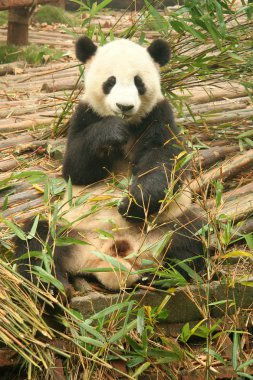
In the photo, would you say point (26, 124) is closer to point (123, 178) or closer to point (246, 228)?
point (123, 178)

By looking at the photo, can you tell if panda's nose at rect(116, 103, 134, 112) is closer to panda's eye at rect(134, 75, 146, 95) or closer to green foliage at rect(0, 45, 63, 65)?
panda's eye at rect(134, 75, 146, 95)

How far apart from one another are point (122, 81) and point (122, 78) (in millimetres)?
22

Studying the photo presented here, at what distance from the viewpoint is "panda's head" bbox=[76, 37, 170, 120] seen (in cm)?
425

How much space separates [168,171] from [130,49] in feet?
2.72

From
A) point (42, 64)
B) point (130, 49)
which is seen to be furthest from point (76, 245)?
point (42, 64)

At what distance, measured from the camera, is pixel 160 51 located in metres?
4.67

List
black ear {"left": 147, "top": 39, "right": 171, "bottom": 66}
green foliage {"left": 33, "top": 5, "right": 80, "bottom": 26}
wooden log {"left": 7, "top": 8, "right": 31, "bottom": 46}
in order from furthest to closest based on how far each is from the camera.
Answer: green foliage {"left": 33, "top": 5, "right": 80, "bottom": 26} → wooden log {"left": 7, "top": 8, "right": 31, "bottom": 46} → black ear {"left": 147, "top": 39, "right": 171, "bottom": 66}

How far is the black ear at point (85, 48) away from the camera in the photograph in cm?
463

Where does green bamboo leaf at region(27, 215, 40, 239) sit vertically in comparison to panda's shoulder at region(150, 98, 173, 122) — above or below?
below

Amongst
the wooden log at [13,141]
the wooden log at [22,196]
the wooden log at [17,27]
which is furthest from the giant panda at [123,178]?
the wooden log at [17,27]

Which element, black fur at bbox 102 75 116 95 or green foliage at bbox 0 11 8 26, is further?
green foliage at bbox 0 11 8 26

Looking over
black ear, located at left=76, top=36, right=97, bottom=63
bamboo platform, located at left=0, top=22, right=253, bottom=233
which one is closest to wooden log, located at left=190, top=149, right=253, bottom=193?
bamboo platform, located at left=0, top=22, right=253, bottom=233

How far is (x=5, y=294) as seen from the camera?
11.1ft

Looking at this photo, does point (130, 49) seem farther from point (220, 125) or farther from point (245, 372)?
point (245, 372)
